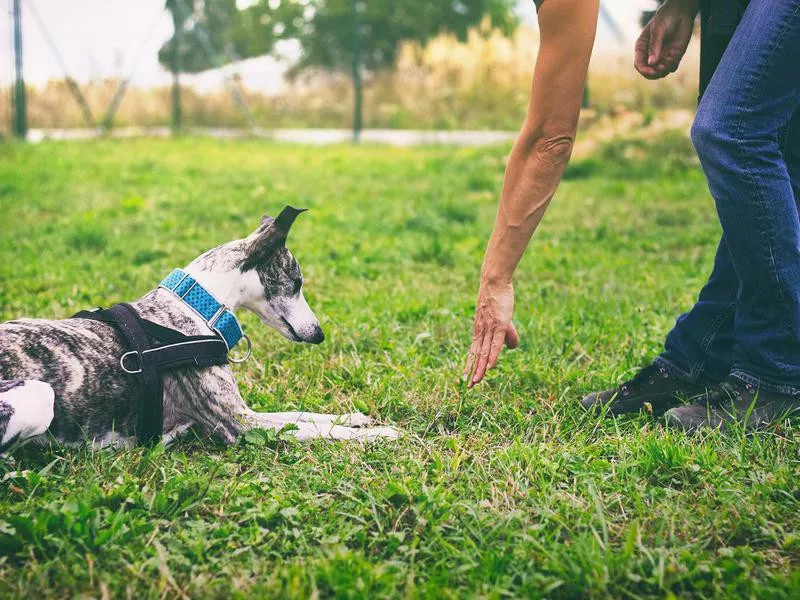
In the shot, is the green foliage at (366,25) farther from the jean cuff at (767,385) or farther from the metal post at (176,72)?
the jean cuff at (767,385)

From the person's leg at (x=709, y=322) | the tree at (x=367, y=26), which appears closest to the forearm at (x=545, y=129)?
the person's leg at (x=709, y=322)

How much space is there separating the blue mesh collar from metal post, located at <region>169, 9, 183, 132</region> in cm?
1462

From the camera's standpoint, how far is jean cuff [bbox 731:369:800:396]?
2.46m

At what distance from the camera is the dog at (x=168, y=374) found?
226cm

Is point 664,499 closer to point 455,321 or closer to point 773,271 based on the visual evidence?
point 773,271

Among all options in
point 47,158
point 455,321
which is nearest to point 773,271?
point 455,321

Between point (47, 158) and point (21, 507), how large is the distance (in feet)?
30.8

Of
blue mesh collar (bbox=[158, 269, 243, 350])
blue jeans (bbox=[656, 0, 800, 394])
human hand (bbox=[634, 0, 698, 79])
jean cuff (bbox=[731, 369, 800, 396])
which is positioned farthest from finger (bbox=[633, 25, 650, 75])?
blue mesh collar (bbox=[158, 269, 243, 350])

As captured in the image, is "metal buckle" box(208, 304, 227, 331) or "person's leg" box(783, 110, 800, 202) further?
"metal buckle" box(208, 304, 227, 331)

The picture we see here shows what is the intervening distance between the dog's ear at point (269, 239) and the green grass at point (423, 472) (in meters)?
0.57

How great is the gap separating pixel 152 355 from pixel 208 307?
0.88ft

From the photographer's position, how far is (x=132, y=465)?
2357mm

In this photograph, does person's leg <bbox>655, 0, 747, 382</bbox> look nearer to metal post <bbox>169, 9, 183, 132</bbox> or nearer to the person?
the person

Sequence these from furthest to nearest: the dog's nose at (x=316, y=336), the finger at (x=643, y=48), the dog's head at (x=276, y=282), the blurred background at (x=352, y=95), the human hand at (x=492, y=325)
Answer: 1. the blurred background at (x=352, y=95)
2. the dog's nose at (x=316, y=336)
3. the finger at (x=643, y=48)
4. the dog's head at (x=276, y=282)
5. the human hand at (x=492, y=325)
